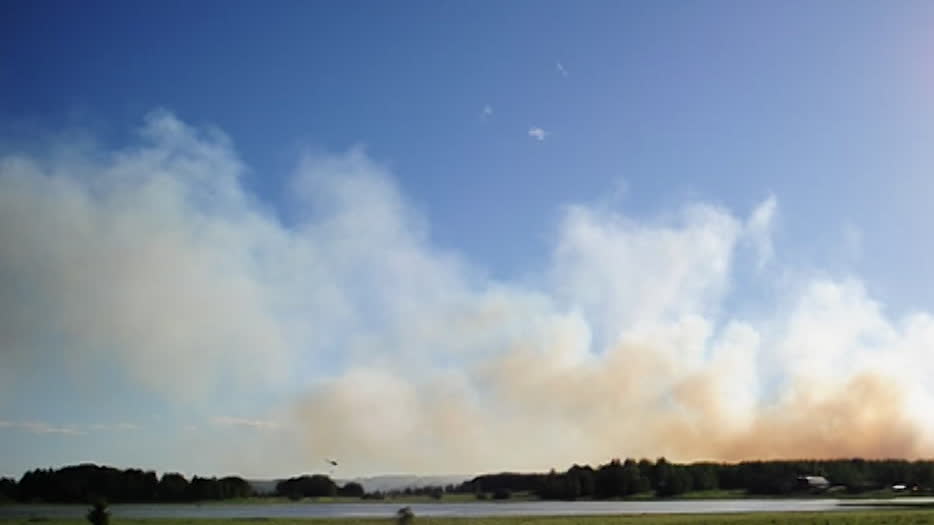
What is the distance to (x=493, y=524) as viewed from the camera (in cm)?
7744

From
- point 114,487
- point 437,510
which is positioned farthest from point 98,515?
point 114,487

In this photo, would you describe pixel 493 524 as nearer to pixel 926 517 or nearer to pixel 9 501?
pixel 926 517

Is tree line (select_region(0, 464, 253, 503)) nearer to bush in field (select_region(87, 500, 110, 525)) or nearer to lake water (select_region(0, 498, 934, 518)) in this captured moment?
lake water (select_region(0, 498, 934, 518))

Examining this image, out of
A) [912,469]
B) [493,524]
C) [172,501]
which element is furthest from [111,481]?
[912,469]

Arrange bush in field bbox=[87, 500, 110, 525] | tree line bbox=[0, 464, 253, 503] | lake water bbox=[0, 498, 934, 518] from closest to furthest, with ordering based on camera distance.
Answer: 1. bush in field bbox=[87, 500, 110, 525]
2. lake water bbox=[0, 498, 934, 518]
3. tree line bbox=[0, 464, 253, 503]

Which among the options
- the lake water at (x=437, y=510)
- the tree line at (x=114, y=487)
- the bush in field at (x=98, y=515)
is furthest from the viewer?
the tree line at (x=114, y=487)

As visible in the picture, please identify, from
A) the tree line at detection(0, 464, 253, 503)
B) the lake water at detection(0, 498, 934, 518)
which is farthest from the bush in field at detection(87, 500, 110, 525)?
the tree line at detection(0, 464, 253, 503)

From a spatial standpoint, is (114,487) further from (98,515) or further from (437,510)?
(98,515)

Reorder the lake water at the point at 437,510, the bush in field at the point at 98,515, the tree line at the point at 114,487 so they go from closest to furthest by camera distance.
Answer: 1. the bush in field at the point at 98,515
2. the lake water at the point at 437,510
3. the tree line at the point at 114,487

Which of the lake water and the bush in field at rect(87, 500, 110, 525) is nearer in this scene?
the bush in field at rect(87, 500, 110, 525)

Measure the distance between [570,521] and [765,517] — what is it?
52.2 ft

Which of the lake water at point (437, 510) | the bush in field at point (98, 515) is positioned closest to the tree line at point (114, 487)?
the lake water at point (437, 510)

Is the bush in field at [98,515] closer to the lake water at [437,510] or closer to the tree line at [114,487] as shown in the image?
the lake water at [437,510]

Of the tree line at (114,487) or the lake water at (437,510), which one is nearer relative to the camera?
the lake water at (437,510)
